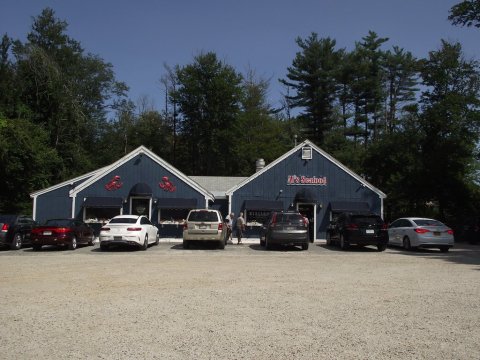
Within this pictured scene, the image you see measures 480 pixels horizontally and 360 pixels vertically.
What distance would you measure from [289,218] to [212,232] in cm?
330

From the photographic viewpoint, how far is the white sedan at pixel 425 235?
63.2 ft

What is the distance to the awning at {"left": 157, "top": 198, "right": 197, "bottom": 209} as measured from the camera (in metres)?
25.5

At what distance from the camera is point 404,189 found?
34.6 meters

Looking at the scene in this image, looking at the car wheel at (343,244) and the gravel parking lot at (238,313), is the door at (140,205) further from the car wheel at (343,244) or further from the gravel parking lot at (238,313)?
the gravel parking lot at (238,313)

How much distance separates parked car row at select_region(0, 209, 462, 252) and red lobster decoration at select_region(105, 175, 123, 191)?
594 cm

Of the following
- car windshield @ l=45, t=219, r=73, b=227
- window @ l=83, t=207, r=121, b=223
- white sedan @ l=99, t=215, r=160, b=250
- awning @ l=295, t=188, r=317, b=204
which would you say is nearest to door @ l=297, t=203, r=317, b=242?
awning @ l=295, t=188, r=317, b=204

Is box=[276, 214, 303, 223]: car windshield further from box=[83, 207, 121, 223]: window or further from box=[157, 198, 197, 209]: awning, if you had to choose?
box=[83, 207, 121, 223]: window

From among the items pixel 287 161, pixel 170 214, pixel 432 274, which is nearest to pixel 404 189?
pixel 287 161

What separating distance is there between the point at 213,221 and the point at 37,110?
27.1 m

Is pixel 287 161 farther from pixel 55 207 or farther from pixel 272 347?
pixel 272 347

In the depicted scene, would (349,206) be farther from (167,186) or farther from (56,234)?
(56,234)

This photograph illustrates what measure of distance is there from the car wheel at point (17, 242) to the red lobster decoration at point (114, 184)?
22.6 feet

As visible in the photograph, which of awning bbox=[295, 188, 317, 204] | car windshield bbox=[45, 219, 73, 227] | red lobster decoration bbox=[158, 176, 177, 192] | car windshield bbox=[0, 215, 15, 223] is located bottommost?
car windshield bbox=[45, 219, 73, 227]

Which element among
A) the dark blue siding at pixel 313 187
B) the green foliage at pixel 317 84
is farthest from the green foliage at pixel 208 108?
the dark blue siding at pixel 313 187
